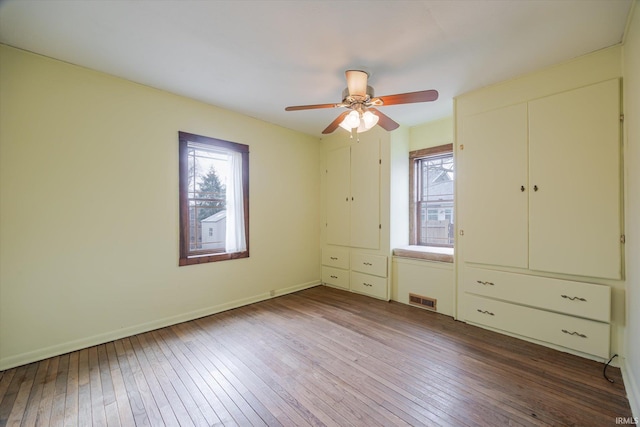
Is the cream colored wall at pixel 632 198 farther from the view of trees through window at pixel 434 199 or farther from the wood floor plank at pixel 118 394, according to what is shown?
the wood floor plank at pixel 118 394

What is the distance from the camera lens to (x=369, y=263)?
12.2 feet

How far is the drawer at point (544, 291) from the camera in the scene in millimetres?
2010

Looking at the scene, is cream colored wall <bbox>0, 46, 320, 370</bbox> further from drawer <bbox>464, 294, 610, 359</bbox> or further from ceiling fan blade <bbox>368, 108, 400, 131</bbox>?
drawer <bbox>464, 294, 610, 359</bbox>

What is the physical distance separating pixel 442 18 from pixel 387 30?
358 millimetres

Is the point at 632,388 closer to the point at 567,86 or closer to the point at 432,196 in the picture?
the point at 567,86

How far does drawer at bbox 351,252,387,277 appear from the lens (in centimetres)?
357

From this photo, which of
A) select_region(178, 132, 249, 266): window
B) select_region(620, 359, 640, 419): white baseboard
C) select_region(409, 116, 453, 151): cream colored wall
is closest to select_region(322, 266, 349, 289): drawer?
select_region(178, 132, 249, 266): window

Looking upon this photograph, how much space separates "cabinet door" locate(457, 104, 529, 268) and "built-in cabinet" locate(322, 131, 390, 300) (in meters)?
1.08

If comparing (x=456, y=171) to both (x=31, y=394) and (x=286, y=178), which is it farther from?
(x=31, y=394)

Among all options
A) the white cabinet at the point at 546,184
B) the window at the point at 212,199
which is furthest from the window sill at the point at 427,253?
the window at the point at 212,199

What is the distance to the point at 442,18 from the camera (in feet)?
5.56

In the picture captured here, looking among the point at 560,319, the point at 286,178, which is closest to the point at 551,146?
the point at 560,319

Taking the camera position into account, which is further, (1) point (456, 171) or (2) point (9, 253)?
(1) point (456, 171)

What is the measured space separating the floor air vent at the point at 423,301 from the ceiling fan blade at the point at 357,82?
8.35 feet
